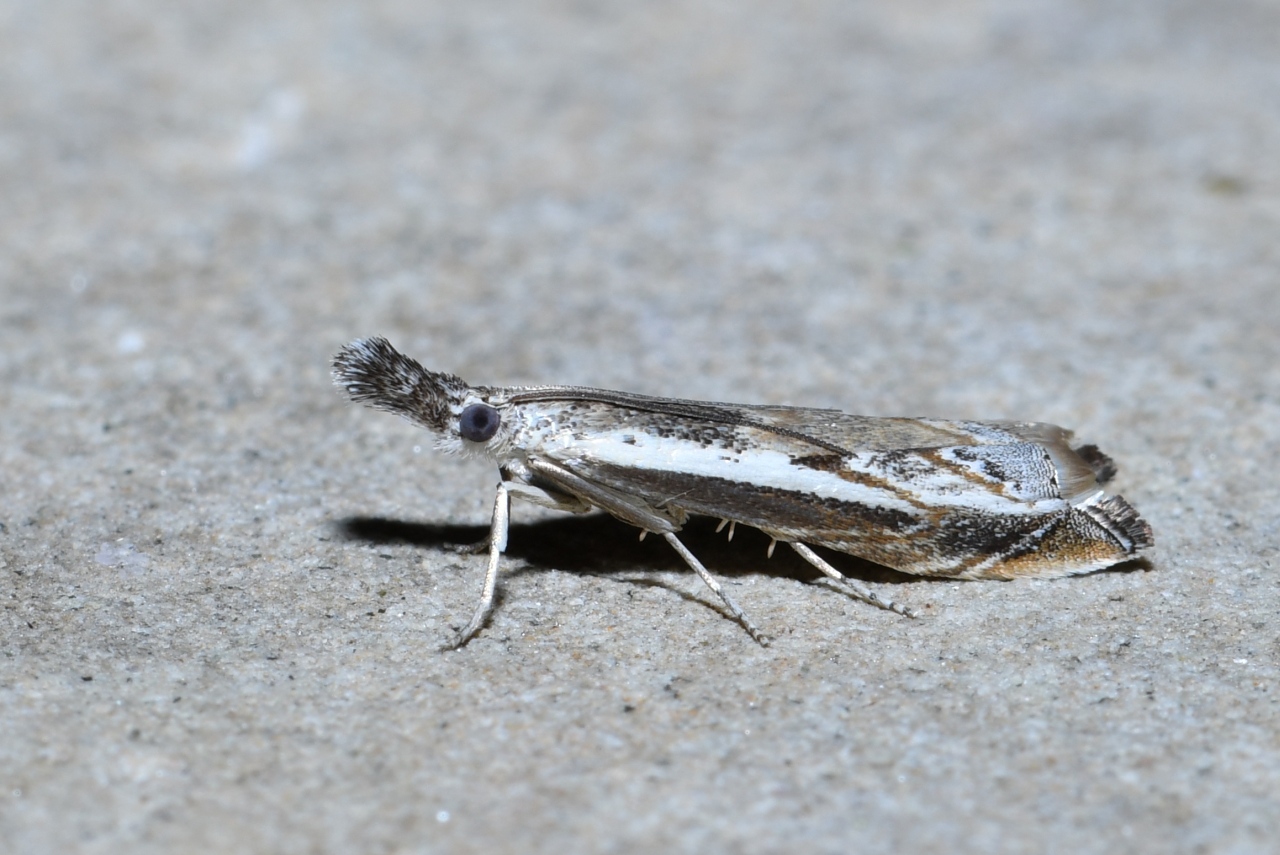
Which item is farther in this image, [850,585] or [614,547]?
[614,547]

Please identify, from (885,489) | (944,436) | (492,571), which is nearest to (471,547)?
(492,571)

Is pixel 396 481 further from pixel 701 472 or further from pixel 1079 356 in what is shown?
pixel 1079 356

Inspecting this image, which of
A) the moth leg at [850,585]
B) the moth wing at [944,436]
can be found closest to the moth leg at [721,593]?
the moth leg at [850,585]

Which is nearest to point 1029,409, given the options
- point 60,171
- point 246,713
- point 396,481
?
point 396,481

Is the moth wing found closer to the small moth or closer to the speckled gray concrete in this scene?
the small moth

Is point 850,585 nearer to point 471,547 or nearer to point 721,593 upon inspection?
point 721,593

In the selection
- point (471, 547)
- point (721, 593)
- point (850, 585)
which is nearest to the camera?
point (721, 593)

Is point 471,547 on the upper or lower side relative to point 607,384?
lower

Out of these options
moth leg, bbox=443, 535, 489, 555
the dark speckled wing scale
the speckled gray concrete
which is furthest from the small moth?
moth leg, bbox=443, 535, 489, 555
